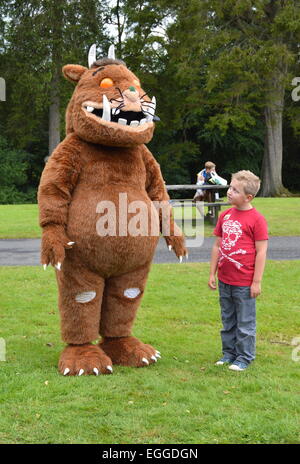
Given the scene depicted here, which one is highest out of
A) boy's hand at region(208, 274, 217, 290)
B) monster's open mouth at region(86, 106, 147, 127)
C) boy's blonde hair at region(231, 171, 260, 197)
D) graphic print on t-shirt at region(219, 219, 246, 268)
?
monster's open mouth at region(86, 106, 147, 127)

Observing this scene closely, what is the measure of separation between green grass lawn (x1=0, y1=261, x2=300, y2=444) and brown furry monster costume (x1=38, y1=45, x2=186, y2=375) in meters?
0.33

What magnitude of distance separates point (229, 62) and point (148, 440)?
22363mm

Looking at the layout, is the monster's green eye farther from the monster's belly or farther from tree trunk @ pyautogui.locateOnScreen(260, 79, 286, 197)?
tree trunk @ pyautogui.locateOnScreen(260, 79, 286, 197)

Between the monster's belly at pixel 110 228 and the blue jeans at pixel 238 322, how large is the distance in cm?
72

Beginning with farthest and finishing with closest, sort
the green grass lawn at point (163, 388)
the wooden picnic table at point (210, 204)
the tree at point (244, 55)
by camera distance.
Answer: the tree at point (244, 55) → the wooden picnic table at point (210, 204) → the green grass lawn at point (163, 388)

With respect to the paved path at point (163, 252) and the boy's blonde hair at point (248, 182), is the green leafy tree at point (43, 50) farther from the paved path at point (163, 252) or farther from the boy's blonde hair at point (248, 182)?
the boy's blonde hair at point (248, 182)

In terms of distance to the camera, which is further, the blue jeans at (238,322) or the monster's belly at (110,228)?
the blue jeans at (238,322)

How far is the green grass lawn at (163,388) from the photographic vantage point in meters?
3.63

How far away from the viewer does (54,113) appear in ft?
91.9

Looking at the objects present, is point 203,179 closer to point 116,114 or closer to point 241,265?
point 241,265

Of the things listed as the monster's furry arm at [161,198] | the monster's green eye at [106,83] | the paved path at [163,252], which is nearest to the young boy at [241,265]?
the monster's furry arm at [161,198]

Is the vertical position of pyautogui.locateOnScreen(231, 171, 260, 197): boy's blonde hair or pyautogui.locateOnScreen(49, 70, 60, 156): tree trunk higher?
pyautogui.locateOnScreen(49, 70, 60, 156): tree trunk

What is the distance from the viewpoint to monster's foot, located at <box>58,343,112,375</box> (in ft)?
15.1

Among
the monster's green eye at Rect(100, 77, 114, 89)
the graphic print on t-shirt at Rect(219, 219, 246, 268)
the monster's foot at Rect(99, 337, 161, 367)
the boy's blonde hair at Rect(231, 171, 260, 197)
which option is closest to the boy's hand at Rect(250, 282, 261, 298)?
the graphic print on t-shirt at Rect(219, 219, 246, 268)
